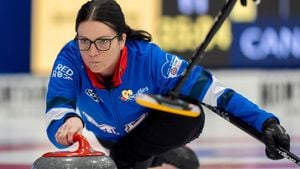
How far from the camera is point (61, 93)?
2012mm

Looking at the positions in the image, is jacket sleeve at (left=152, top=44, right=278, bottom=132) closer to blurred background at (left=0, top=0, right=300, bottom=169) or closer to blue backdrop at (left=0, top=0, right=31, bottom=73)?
blurred background at (left=0, top=0, right=300, bottom=169)

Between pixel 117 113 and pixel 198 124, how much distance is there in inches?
9.8

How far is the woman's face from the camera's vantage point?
1905mm

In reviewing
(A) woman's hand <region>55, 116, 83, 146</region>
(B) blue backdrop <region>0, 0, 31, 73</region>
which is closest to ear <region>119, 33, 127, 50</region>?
(A) woman's hand <region>55, 116, 83, 146</region>

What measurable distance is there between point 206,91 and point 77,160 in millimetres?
480

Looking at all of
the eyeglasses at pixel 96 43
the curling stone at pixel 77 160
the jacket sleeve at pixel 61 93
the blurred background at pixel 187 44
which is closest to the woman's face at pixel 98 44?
the eyeglasses at pixel 96 43

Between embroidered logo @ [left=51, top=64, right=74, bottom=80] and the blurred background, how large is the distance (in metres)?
2.96

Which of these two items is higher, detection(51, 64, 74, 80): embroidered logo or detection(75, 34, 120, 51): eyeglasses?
detection(75, 34, 120, 51): eyeglasses

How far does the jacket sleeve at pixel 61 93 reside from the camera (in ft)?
6.36

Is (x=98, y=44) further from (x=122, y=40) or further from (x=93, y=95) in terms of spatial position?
(x=93, y=95)

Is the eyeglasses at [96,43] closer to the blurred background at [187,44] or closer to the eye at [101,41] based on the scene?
the eye at [101,41]

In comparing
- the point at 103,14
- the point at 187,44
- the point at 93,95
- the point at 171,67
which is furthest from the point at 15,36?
the point at 103,14

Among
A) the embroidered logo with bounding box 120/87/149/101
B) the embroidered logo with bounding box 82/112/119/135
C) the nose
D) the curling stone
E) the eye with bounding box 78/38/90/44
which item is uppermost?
the eye with bounding box 78/38/90/44

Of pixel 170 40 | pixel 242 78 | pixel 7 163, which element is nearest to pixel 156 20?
pixel 170 40
